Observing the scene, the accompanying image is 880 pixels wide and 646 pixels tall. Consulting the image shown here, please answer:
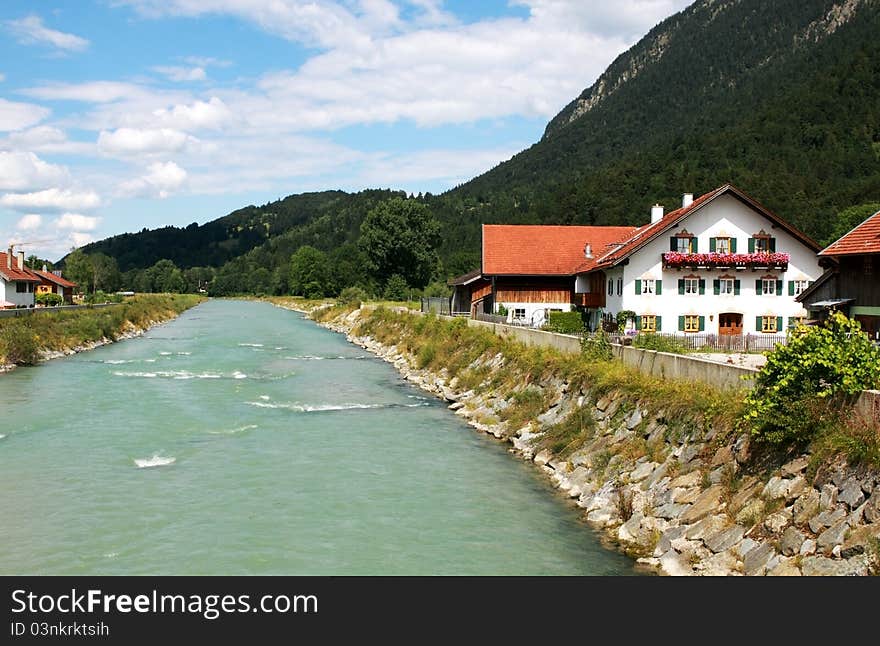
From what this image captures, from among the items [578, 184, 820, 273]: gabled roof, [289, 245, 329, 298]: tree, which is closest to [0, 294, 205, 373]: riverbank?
[578, 184, 820, 273]: gabled roof

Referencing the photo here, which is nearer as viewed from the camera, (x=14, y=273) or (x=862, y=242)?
(x=862, y=242)

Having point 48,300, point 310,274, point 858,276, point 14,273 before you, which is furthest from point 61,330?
point 310,274

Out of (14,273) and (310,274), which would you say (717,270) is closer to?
(14,273)

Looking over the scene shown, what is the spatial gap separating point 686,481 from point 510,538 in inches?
159

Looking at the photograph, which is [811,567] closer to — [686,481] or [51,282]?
[686,481]

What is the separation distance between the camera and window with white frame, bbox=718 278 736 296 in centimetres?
4141

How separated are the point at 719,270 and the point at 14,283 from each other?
64.5 meters

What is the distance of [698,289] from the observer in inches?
1629

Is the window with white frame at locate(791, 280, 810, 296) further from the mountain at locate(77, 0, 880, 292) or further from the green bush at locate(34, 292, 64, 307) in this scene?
the green bush at locate(34, 292, 64, 307)

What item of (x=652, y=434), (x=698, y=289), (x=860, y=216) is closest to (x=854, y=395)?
(x=652, y=434)

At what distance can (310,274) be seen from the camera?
14062 cm

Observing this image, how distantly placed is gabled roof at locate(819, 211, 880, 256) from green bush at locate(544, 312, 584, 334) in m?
15.5

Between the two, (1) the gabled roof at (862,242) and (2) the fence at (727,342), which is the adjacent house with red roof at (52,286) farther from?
(1) the gabled roof at (862,242)

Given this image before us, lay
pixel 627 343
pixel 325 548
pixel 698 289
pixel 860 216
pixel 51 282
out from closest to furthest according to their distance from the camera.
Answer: pixel 325 548, pixel 627 343, pixel 698 289, pixel 860 216, pixel 51 282
